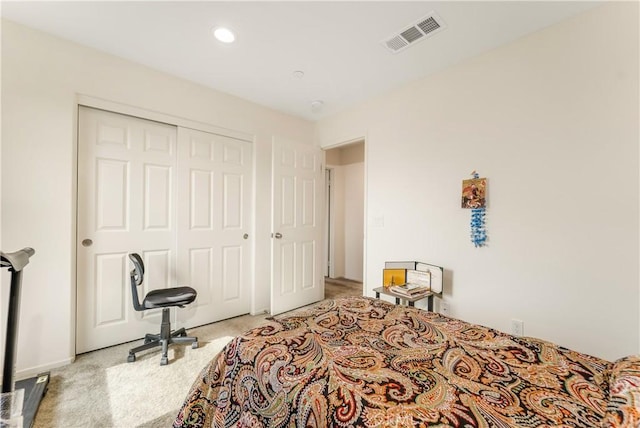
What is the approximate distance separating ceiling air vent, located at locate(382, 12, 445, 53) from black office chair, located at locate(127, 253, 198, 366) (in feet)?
8.63

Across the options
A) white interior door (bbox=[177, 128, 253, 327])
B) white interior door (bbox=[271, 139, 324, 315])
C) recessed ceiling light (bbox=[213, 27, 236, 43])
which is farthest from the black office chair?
recessed ceiling light (bbox=[213, 27, 236, 43])

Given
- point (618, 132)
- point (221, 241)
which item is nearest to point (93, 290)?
point (221, 241)

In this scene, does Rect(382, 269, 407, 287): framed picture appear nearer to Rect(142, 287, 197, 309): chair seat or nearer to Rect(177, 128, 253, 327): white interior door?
Rect(177, 128, 253, 327): white interior door

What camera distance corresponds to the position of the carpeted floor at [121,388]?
150cm

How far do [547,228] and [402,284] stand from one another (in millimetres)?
1177

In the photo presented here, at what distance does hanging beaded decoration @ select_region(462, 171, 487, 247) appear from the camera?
2.17 m

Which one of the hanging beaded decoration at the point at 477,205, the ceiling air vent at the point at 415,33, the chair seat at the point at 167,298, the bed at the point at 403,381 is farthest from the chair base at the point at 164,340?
the ceiling air vent at the point at 415,33

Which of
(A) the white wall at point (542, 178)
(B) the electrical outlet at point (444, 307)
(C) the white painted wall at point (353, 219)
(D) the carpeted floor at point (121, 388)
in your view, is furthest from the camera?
(C) the white painted wall at point (353, 219)

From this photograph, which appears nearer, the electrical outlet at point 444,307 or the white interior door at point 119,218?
the white interior door at point 119,218

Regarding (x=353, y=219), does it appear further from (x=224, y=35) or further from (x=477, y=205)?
(x=224, y=35)

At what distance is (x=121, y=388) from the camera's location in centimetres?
176

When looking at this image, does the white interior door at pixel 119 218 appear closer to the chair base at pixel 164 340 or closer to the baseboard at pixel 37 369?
the baseboard at pixel 37 369

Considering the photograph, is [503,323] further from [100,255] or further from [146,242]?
[100,255]

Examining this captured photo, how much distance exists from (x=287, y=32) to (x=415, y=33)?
3.12ft
